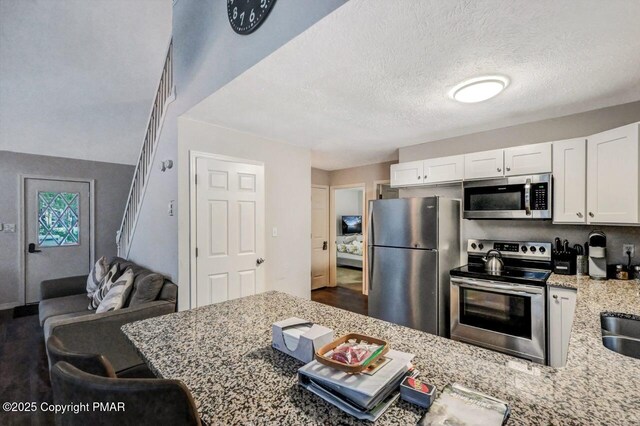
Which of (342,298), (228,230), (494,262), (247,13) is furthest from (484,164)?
(342,298)

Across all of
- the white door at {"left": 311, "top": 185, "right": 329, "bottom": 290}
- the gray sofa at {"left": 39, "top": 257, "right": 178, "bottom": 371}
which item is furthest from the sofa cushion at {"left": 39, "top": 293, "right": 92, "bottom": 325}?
the white door at {"left": 311, "top": 185, "right": 329, "bottom": 290}

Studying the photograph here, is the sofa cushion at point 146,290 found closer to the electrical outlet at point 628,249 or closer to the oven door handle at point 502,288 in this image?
the oven door handle at point 502,288

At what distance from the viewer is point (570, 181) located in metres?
2.47

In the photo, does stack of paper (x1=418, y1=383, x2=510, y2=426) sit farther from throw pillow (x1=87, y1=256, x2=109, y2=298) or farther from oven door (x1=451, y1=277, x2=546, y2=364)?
throw pillow (x1=87, y1=256, x2=109, y2=298)

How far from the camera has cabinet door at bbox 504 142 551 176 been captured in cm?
261

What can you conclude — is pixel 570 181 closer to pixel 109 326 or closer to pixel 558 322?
pixel 558 322

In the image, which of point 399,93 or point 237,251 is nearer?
point 399,93

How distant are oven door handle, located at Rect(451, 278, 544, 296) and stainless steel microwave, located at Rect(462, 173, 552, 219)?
0.70m

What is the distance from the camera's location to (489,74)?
1.92 metres

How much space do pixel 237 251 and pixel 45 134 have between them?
12.0 ft

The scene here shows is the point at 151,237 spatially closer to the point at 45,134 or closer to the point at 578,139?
the point at 45,134

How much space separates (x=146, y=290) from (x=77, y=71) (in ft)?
9.69

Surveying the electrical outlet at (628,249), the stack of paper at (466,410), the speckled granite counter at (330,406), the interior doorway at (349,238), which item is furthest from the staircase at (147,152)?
the electrical outlet at (628,249)

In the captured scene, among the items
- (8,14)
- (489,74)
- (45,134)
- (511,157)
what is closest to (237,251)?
(489,74)
